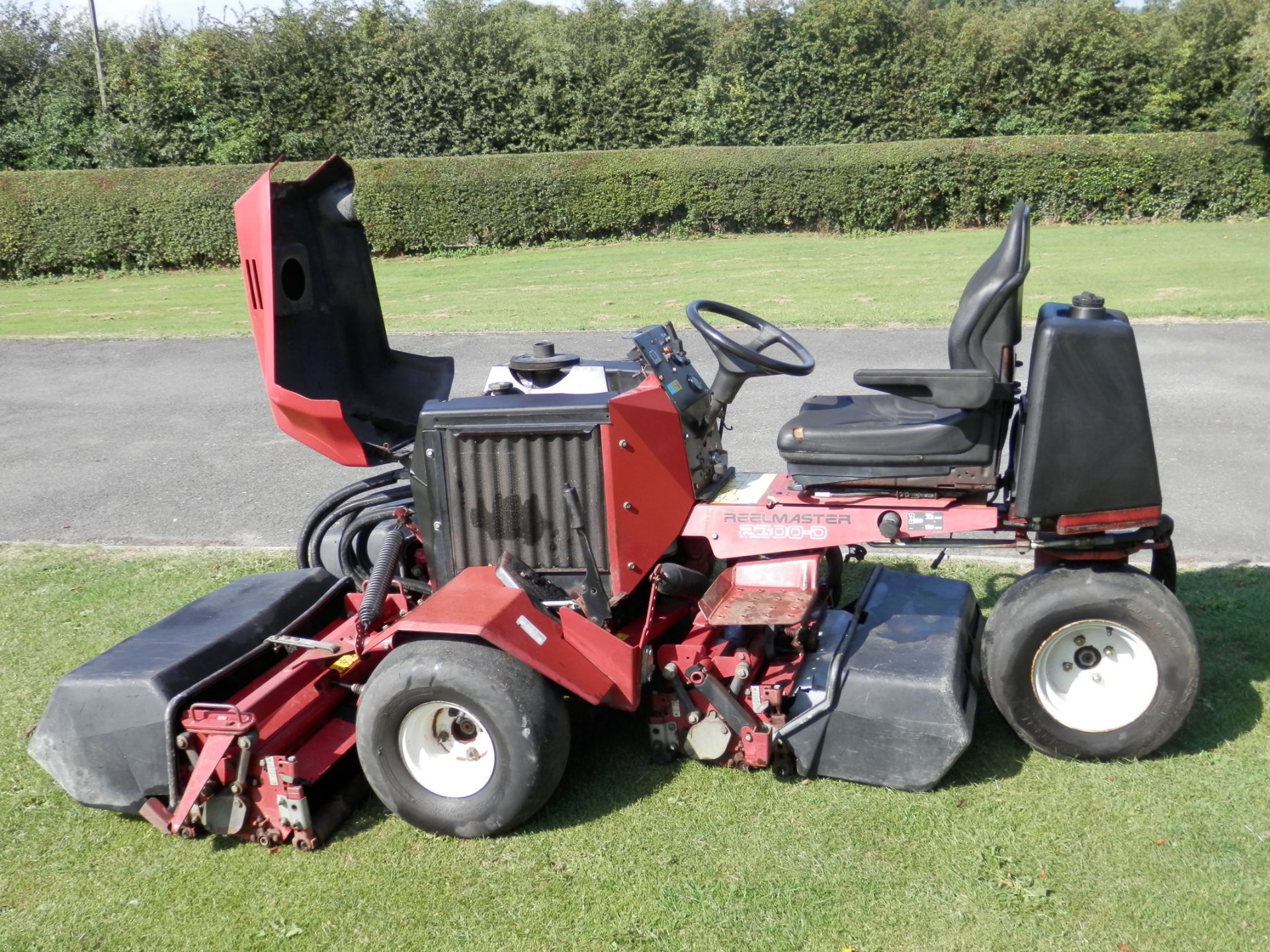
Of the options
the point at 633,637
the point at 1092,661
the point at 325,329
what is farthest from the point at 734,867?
the point at 325,329

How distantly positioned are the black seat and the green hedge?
65.9ft

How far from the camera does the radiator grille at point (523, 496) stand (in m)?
4.10

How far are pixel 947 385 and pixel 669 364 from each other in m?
1.08

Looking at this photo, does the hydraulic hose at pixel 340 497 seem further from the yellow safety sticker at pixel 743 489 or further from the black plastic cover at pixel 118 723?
the yellow safety sticker at pixel 743 489

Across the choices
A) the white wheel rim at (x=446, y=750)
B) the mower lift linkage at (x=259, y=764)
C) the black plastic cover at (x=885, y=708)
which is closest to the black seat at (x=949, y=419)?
the black plastic cover at (x=885, y=708)

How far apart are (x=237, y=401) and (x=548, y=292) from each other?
657cm

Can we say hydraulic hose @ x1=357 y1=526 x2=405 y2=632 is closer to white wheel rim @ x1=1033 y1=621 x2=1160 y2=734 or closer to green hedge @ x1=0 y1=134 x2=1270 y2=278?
white wheel rim @ x1=1033 y1=621 x2=1160 y2=734

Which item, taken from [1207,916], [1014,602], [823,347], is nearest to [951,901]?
[1207,916]

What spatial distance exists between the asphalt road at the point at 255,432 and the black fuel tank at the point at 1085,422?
253 cm

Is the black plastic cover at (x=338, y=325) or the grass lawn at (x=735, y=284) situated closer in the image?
the black plastic cover at (x=338, y=325)

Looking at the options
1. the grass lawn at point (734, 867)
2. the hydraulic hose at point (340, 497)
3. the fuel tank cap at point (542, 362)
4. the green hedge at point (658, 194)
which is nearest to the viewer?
the grass lawn at point (734, 867)

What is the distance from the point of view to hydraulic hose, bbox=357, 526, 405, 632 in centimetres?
434

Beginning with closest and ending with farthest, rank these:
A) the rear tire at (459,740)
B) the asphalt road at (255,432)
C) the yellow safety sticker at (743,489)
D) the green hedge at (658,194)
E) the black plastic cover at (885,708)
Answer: the rear tire at (459,740) → the black plastic cover at (885,708) → the yellow safety sticker at (743,489) → the asphalt road at (255,432) → the green hedge at (658,194)

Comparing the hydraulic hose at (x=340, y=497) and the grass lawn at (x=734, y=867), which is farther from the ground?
the hydraulic hose at (x=340, y=497)
